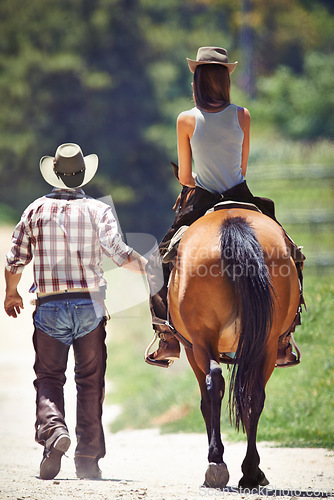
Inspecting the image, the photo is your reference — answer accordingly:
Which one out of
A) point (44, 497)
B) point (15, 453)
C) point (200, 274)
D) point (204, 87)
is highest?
point (204, 87)

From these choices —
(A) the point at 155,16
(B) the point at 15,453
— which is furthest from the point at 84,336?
(A) the point at 155,16

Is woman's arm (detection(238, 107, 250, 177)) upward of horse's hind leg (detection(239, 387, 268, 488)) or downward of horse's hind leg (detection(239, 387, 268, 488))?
upward

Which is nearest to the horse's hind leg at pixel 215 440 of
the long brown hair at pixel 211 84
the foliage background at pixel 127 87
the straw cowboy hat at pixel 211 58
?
the long brown hair at pixel 211 84

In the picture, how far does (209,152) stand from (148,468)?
2.63 m

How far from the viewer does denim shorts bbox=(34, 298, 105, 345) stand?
191 inches

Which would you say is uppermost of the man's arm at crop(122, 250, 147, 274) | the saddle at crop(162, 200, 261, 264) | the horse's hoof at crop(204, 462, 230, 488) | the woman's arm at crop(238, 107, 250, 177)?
the woman's arm at crop(238, 107, 250, 177)

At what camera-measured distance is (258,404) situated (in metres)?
4.50

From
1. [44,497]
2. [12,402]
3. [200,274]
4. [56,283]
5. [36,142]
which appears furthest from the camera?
[36,142]

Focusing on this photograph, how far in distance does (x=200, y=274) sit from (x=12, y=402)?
726cm

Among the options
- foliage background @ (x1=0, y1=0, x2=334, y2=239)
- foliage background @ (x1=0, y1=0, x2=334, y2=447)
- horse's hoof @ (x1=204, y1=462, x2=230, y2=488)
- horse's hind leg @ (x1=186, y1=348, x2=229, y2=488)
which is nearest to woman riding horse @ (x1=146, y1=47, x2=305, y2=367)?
horse's hind leg @ (x1=186, y1=348, x2=229, y2=488)

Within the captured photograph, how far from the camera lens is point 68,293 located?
4.88m

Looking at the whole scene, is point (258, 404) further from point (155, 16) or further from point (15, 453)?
point (155, 16)

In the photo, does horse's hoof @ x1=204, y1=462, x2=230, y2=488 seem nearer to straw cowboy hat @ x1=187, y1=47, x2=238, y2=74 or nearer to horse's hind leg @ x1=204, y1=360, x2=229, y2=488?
horse's hind leg @ x1=204, y1=360, x2=229, y2=488

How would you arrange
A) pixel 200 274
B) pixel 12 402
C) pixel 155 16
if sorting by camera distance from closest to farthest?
pixel 200 274 < pixel 12 402 < pixel 155 16
